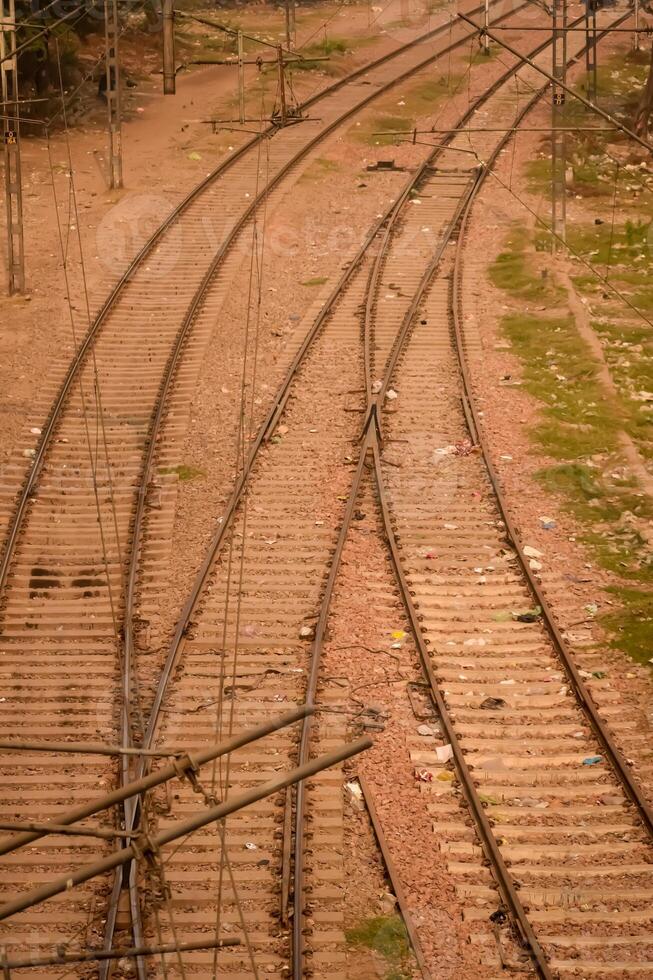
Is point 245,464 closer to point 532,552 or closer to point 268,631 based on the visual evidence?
point 268,631

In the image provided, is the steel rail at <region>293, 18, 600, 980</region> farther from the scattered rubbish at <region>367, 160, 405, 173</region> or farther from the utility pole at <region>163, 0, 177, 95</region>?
the utility pole at <region>163, 0, 177, 95</region>

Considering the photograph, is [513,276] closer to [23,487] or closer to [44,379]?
[44,379]

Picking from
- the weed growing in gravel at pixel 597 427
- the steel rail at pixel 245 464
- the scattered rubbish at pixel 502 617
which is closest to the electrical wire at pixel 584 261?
the weed growing in gravel at pixel 597 427

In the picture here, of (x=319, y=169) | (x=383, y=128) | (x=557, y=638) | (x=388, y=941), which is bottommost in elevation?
(x=388, y=941)

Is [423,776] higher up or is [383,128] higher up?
[383,128]

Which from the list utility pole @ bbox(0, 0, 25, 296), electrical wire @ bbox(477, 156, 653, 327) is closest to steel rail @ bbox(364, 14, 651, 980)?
electrical wire @ bbox(477, 156, 653, 327)

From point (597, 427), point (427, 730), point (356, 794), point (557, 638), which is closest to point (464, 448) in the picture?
point (597, 427)
